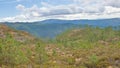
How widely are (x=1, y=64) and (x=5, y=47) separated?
7375mm

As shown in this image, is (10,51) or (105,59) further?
(105,59)

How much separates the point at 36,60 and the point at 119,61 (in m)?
39.3

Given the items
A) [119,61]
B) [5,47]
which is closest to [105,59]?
[119,61]

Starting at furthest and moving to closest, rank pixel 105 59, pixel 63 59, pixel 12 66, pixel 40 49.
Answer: pixel 63 59 < pixel 105 59 < pixel 40 49 < pixel 12 66

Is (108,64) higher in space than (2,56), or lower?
lower

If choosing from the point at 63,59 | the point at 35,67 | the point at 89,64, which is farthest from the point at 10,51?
the point at 63,59

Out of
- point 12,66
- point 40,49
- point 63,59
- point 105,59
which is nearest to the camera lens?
point 12,66

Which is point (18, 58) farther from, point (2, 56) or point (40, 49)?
point (40, 49)

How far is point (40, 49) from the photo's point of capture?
130 meters

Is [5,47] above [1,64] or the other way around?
above

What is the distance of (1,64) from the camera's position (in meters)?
112

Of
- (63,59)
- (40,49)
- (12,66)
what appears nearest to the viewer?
(12,66)

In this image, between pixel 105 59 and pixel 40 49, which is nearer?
pixel 40 49

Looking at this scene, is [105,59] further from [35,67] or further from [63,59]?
[35,67]
